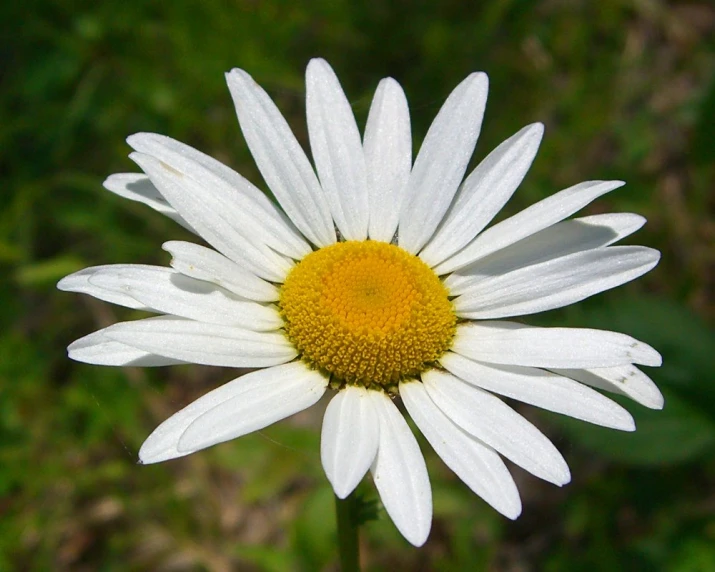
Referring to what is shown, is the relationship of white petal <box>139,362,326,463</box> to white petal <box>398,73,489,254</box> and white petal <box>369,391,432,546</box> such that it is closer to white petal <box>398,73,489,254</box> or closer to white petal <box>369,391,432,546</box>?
white petal <box>369,391,432,546</box>

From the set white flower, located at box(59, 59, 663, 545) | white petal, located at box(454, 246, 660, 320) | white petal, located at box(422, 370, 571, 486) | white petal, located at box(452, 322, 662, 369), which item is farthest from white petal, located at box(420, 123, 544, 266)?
white petal, located at box(422, 370, 571, 486)

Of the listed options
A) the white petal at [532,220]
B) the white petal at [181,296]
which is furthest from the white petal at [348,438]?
the white petal at [532,220]

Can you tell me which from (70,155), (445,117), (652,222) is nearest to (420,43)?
(652,222)

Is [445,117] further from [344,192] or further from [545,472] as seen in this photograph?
[545,472]

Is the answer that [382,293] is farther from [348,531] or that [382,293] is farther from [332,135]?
[348,531]

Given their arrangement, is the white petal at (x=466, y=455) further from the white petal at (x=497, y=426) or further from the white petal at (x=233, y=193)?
the white petal at (x=233, y=193)
